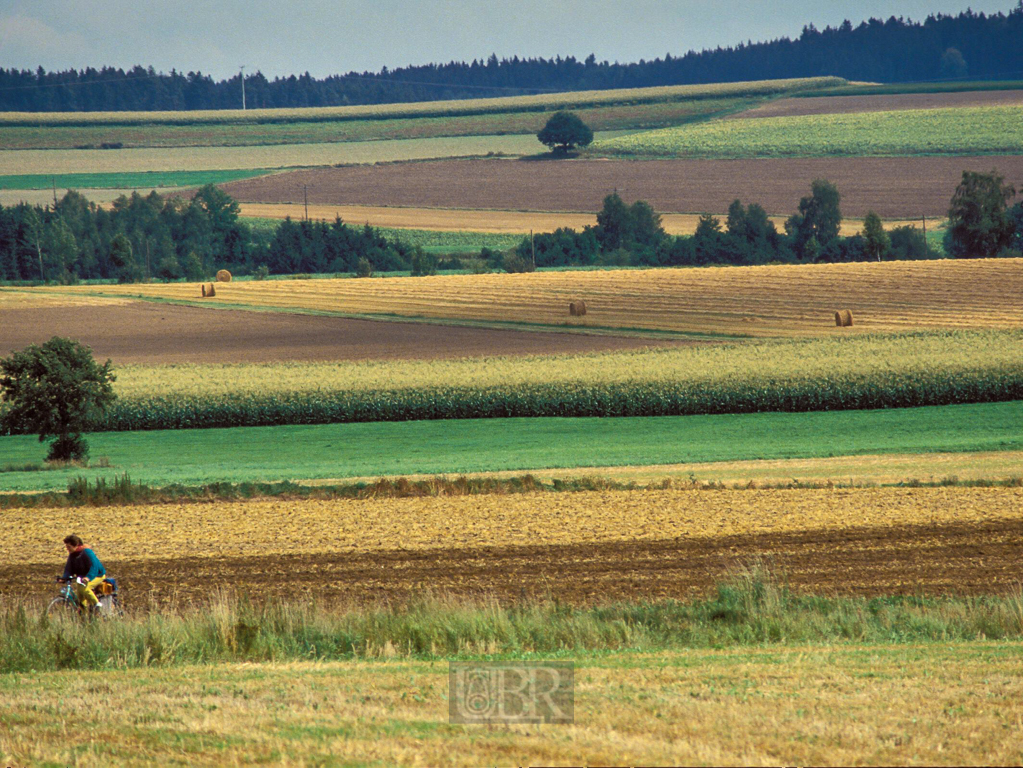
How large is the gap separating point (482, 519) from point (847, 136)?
386 ft

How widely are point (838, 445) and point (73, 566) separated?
2172cm

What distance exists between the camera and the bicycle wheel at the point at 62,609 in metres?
13.0

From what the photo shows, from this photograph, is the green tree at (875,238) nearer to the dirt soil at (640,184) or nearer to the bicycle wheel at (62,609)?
the dirt soil at (640,184)

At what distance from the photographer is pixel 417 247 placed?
86.2 meters

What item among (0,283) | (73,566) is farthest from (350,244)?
(73,566)

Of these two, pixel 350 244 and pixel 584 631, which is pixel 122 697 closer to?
pixel 584 631

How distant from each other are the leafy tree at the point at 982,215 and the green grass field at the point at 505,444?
1866 inches

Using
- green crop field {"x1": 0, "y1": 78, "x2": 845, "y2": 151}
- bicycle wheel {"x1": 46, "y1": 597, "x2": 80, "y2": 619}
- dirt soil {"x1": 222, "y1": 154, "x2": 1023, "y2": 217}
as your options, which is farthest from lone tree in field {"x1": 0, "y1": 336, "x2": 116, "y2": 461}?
green crop field {"x1": 0, "y1": 78, "x2": 845, "y2": 151}

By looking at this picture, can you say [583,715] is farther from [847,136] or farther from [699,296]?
[847,136]

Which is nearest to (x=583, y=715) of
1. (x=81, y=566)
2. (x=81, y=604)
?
(x=81, y=604)

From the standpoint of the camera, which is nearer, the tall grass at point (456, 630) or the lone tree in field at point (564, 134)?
the tall grass at point (456, 630)

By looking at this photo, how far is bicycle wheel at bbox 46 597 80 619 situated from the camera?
13008mm

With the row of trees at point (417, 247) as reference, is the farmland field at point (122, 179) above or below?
above

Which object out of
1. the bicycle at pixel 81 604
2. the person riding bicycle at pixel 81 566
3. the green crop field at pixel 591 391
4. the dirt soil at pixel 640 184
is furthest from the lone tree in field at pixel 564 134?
the bicycle at pixel 81 604
